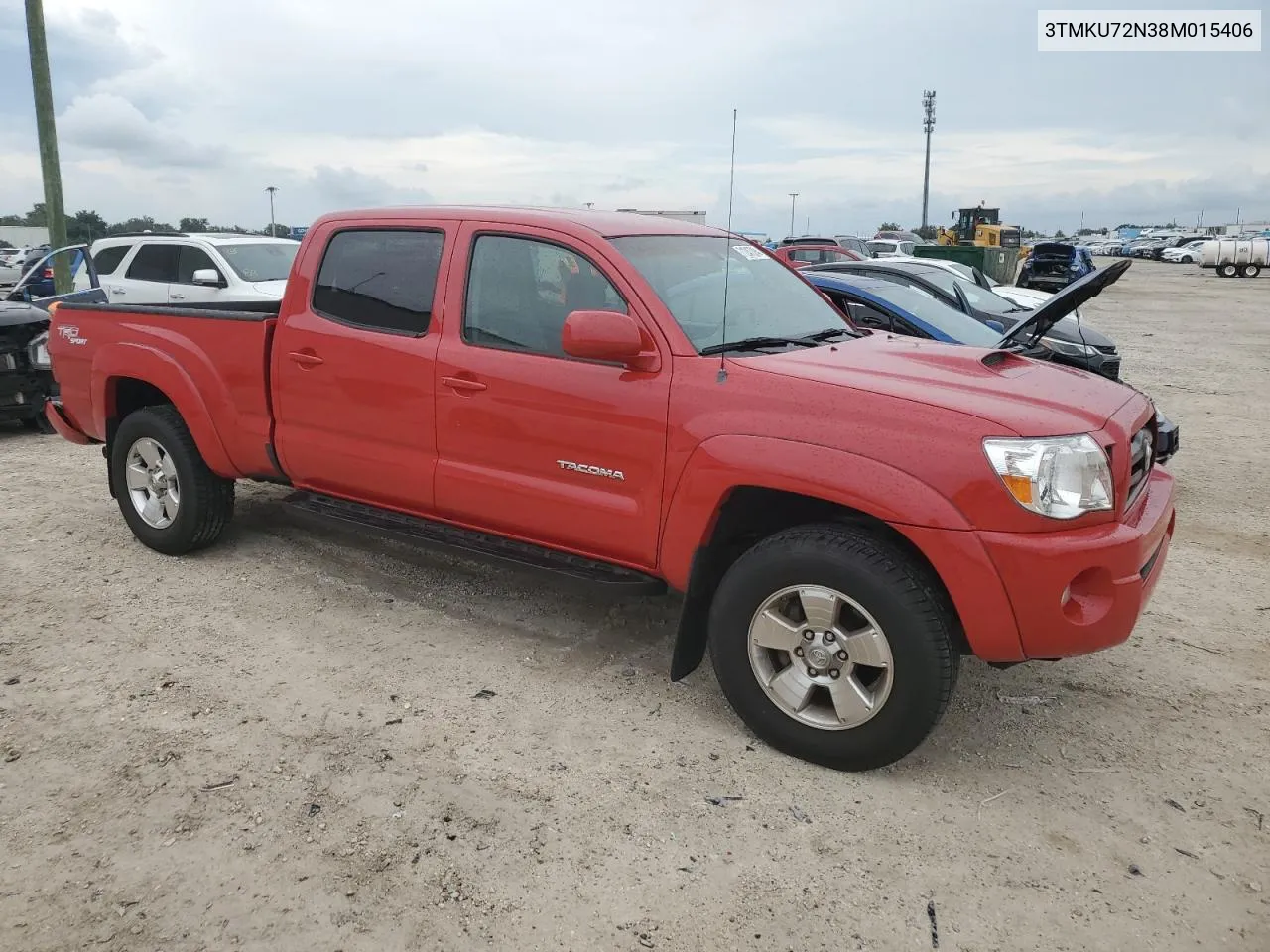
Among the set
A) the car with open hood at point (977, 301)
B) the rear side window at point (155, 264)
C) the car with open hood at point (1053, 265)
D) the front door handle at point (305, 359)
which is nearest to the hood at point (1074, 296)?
the front door handle at point (305, 359)

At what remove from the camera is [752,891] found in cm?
268

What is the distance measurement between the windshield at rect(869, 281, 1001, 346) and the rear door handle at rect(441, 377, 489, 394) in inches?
192

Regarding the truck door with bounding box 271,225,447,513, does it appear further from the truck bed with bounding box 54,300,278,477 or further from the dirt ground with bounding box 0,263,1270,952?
the dirt ground with bounding box 0,263,1270,952

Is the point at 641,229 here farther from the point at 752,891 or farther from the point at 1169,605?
the point at 1169,605

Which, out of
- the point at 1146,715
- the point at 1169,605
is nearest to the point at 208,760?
the point at 1146,715

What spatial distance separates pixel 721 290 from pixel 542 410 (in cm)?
89

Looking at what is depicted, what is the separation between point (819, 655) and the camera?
126 inches

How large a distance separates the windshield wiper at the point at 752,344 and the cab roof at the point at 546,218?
0.65 meters

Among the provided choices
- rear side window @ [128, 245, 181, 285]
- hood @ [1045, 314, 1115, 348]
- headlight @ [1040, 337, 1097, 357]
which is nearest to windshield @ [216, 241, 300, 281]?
rear side window @ [128, 245, 181, 285]

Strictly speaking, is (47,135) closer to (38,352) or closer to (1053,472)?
(38,352)

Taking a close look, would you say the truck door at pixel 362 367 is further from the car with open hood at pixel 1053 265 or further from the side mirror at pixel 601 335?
the car with open hood at pixel 1053 265

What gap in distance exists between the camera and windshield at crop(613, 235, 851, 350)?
3668mm

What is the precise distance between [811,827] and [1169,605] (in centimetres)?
277

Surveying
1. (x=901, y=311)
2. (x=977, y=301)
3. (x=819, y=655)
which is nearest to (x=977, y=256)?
(x=977, y=301)
